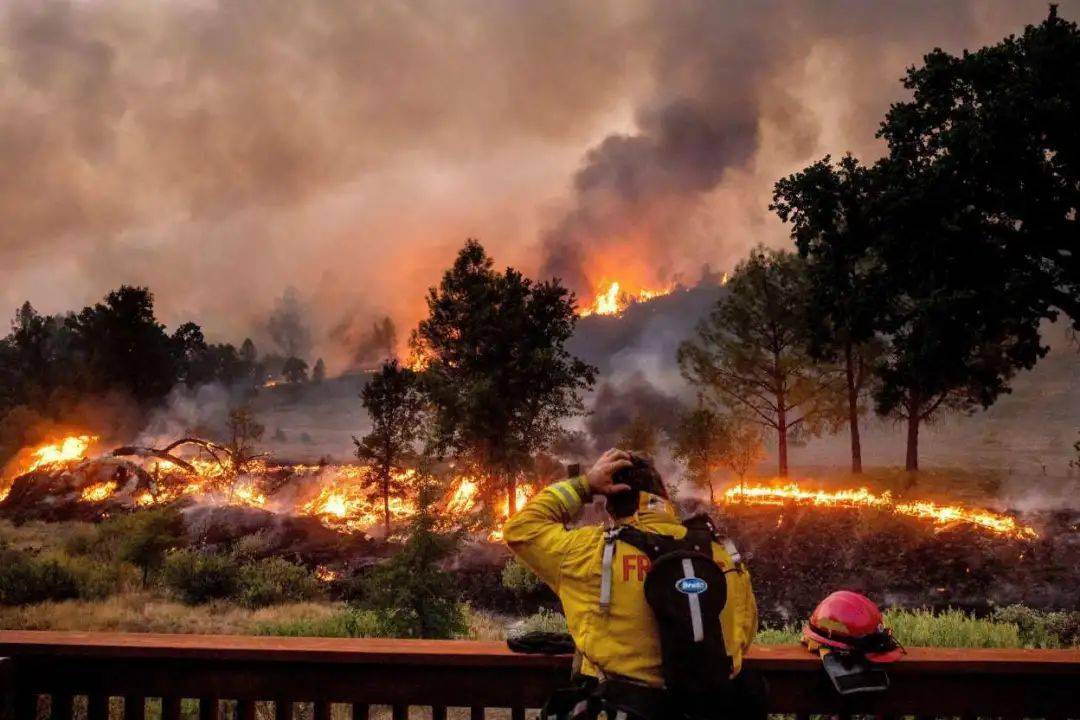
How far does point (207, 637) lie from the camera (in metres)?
3.47

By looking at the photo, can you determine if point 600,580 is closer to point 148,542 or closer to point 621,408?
point 148,542

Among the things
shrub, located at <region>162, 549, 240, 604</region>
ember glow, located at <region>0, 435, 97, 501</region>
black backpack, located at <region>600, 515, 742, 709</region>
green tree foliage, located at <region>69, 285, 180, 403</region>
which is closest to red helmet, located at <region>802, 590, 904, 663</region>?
black backpack, located at <region>600, 515, 742, 709</region>

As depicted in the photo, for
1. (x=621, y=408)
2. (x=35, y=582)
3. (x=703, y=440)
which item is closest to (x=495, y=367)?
(x=703, y=440)

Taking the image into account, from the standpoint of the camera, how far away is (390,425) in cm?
3716

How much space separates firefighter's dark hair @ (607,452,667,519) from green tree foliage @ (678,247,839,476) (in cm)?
3651

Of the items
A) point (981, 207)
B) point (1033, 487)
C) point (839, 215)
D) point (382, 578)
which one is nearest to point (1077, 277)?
point (981, 207)

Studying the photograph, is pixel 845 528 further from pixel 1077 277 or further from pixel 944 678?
pixel 944 678

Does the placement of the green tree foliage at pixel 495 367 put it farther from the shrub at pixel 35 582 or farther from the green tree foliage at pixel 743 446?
the shrub at pixel 35 582

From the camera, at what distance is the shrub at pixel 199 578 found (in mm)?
18938

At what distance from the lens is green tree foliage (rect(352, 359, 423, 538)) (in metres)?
36.9

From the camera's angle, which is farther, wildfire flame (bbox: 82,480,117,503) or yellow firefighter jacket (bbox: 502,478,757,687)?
wildfire flame (bbox: 82,480,117,503)

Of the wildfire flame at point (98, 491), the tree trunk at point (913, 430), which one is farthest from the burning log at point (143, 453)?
the tree trunk at point (913, 430)

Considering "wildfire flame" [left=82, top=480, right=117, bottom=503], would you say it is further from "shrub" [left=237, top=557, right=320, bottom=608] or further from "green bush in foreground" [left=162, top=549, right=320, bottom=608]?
"shrub" [left=237, top=557, right=320, bottom=608]

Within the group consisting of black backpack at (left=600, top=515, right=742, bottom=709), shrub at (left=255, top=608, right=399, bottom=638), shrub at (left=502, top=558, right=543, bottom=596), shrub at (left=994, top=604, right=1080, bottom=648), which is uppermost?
black backpack at (left=600, top=515, right=742, bottom=709)
